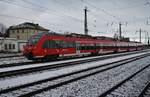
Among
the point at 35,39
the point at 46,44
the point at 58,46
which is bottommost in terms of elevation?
the point at 58,46

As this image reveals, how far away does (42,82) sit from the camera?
1127 cm

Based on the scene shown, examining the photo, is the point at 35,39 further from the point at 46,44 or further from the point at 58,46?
the point at 58,46

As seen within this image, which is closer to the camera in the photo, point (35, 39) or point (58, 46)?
point (35, 39)

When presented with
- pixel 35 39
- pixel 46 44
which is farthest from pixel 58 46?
pixel 35 39

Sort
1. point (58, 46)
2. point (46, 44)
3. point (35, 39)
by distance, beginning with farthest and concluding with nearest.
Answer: point (58, 46) < point (46, 44) < point (35, 39)

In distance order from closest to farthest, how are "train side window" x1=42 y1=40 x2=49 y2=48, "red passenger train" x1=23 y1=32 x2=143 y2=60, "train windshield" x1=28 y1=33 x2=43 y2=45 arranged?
"red passenger train" x1=23 y1=32 x2=143 y2=60
"train windshield" x1=28 y1=33 x2=43 y2=45
"train side window" x1=42 y1=40 x2=49 y2=48

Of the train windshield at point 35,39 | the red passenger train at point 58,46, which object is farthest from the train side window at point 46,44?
the train windshield at point 35,39

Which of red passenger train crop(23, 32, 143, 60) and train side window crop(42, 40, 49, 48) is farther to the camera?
train side window crop(42, 40, 49, 48)

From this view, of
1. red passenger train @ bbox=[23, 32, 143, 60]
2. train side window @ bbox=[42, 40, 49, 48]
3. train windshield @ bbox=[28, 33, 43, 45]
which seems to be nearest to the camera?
red passenger train @ bbox=[23, 32, 143, 60]

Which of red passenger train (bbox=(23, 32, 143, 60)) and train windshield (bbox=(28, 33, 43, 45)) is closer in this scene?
red passenger train (bbox=(23, 32, 143, 60))

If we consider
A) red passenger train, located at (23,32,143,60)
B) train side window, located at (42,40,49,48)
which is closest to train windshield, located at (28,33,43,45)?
red passenger train, located at (23,32,143,60)

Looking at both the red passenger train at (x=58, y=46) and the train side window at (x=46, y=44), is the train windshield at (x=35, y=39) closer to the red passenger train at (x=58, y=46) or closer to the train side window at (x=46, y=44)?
the red passenger train at (x=58, y=46)

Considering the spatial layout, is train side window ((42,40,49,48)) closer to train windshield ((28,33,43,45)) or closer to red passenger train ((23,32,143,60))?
red passenger train ((23,32,143,60))

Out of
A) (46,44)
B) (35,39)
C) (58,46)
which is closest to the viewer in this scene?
(35,39)
